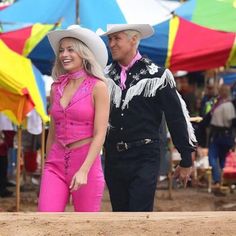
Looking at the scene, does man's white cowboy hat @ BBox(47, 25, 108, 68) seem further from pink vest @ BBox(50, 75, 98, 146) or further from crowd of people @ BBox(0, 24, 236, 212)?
pink vest @ BBox(50, 75, 98, 146)

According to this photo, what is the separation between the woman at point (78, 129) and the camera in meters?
4.29

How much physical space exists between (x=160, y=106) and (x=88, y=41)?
69 cm

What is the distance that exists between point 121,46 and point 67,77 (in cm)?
51

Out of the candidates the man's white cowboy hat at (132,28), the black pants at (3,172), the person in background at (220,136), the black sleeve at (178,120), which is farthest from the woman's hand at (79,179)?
the person in background at (220,136)

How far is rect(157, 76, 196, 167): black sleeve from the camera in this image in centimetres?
476

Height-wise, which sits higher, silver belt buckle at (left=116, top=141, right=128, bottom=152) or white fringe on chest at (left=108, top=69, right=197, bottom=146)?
white fringe on chest at (left=108, top=69, right=197, bottom=146)

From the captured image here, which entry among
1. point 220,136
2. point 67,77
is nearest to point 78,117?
point 67,77

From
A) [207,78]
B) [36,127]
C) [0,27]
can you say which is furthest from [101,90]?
[207,78]

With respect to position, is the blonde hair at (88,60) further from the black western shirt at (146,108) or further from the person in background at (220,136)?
the person in background at (220,136)

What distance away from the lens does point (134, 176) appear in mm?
4730

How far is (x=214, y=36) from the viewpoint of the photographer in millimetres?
9781

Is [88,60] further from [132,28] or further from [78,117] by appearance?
[132,28]

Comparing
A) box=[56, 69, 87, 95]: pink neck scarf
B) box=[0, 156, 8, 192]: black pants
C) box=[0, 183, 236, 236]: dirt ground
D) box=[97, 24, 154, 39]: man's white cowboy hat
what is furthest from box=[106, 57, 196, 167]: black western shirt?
box=[0, 156, 8, 192]: black pants

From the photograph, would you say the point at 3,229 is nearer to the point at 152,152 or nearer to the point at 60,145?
the point at 60,145
